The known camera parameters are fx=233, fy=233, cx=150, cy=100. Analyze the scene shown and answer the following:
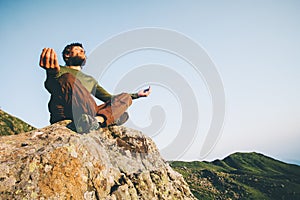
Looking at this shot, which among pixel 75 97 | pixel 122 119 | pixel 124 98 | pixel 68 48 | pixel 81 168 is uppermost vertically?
pixel 68 48

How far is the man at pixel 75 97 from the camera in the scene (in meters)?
6.91

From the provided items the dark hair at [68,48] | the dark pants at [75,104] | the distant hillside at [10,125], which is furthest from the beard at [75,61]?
the distant hillside at [10,125]

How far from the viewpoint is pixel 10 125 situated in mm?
40750

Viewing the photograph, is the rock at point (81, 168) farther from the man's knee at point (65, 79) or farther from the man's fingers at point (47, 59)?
the man's fingers at point (47, 59)

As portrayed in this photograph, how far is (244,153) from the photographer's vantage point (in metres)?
140

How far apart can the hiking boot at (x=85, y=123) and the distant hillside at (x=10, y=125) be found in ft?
114

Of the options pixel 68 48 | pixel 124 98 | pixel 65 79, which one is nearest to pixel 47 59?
pixel 65 79

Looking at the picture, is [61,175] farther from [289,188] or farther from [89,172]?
[289,188]

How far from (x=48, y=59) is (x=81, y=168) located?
112 inches

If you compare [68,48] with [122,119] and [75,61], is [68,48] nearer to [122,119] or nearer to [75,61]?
[75,61]

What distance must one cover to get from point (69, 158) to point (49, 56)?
257 cm

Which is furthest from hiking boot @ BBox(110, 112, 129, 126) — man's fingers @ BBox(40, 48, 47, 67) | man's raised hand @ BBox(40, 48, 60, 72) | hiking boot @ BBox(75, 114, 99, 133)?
man's fingers @ BBox(40, 48, 47, 67)

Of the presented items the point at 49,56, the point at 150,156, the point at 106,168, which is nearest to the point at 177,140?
the point at 150,156

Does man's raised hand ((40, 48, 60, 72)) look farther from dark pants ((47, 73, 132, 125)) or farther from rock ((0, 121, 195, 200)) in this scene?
rock ((0, 121, 195, 200))
